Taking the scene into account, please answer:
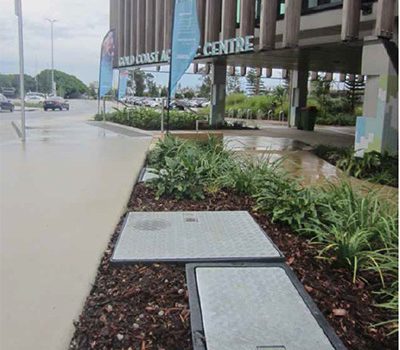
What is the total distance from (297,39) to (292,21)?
1.50 ft

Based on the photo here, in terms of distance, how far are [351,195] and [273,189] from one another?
36.4 inches

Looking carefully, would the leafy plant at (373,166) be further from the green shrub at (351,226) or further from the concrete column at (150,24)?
the concrete column at (150,24)

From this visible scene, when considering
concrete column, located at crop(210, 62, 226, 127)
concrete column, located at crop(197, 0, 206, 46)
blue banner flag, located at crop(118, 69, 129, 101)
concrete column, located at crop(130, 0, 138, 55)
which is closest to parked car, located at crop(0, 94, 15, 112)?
blue banner flag, located at crop(118, 69, 129, 101)

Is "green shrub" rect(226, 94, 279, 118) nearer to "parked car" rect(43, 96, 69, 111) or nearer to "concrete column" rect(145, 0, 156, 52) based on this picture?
"concrete column" rect(145, 0, 156, 52)

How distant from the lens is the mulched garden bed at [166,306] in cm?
247

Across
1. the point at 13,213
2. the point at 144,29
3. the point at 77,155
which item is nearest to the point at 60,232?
the point at 13,213

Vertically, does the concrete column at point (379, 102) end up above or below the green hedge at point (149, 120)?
above

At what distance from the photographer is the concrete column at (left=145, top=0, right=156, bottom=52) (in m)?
21.5

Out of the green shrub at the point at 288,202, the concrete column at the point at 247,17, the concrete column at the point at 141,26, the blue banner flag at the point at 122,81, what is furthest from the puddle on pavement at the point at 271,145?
the blue banner flag at the point at 122,81

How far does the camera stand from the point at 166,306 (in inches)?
111

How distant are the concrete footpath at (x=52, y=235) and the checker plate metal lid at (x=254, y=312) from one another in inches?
31.0

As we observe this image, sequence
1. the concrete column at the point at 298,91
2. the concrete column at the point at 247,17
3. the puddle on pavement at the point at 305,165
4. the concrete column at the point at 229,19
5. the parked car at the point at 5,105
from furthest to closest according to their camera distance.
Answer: the parked car at the point at 5,105 → the concrete column at the point at 298,91 → the concrete column at the point at 229,19 → the concrete column at the point at 247,17 → the puddle on pavement at the point at 305,165

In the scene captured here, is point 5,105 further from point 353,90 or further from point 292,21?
point 292,21

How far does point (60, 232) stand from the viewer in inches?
166
